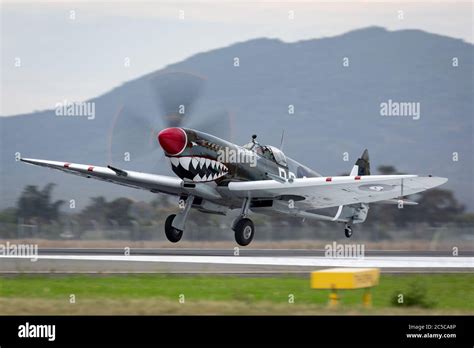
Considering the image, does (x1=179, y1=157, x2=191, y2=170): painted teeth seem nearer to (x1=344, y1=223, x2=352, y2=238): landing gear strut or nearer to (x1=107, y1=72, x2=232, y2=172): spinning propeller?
(x1=107, y1=72, x2=232, y2=172): spinning propeller

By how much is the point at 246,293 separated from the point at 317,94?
385 feet

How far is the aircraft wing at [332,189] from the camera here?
2555cm

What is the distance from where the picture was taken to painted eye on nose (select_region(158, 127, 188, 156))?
2566 cm

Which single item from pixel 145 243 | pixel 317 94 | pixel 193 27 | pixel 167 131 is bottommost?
pixel 145 243

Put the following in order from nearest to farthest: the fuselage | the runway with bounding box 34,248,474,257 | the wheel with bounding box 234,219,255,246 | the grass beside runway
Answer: the grass beside runway < the fuselage < the wheel with bounding box 234,219,255,246 < the runway with bounding box 34,248,474,257

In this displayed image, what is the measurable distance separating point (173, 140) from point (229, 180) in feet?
9.02

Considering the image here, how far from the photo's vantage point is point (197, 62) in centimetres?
14000

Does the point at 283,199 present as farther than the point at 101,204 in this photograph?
No

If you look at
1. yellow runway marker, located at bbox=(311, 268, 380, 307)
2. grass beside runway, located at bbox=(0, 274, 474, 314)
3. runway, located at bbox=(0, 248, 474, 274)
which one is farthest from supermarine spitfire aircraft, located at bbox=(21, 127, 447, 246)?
yellow runway marker, located at bbox=(311, 268, 380, 307)

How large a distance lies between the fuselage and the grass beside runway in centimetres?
516
